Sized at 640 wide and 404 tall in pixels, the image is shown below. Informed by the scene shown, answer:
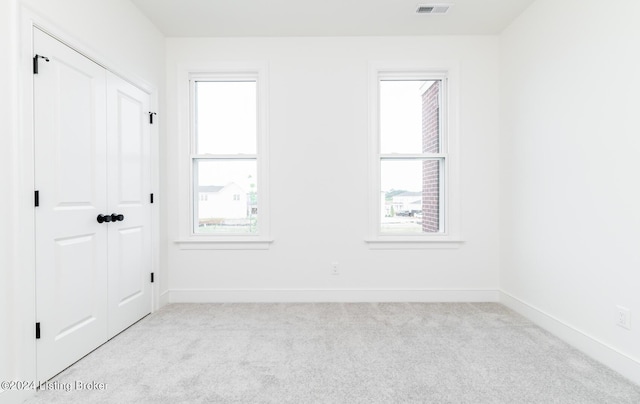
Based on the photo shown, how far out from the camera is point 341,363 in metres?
2.23

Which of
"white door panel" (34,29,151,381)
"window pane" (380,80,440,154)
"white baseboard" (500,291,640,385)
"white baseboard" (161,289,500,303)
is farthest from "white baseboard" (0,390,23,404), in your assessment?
"white baseboard" (500,291,640,385)

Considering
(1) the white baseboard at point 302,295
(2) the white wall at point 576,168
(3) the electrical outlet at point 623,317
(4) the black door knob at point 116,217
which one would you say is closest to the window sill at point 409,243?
(1) the white baseboard at point 302,295

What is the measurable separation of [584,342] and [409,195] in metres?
1.92

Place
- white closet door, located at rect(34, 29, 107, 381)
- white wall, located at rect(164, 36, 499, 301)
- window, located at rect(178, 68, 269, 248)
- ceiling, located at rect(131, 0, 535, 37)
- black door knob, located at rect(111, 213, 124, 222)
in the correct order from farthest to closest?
window, located at rect(178, 68, 269, 248) < white wall, located at rect(164, 36, 499, 301) < ceiling, located at rect(131, 0, 535, 37) < black door knob, located at rect(111, 213, 124, 222) < white closet door, located at rect(34, 29, 107, 381)

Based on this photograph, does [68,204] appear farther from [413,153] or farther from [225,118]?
[413,153]

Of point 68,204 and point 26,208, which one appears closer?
point 26,208

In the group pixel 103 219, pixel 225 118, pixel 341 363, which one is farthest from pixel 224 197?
pixel 341 363

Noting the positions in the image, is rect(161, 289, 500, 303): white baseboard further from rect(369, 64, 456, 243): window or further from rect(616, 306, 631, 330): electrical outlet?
rect(616, 306, 631, 330): electrical outlet

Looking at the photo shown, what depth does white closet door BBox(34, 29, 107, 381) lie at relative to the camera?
6.56 feet

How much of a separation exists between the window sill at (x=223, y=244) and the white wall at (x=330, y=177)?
6 centimetres

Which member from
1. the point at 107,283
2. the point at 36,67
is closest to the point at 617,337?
the point at 107,283

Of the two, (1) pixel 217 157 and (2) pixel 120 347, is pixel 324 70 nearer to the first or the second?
(1) pixel 217 157

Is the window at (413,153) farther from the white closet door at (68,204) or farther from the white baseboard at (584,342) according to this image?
the white closet door at (68,204)

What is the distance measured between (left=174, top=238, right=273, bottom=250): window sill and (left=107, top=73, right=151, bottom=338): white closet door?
450mm
